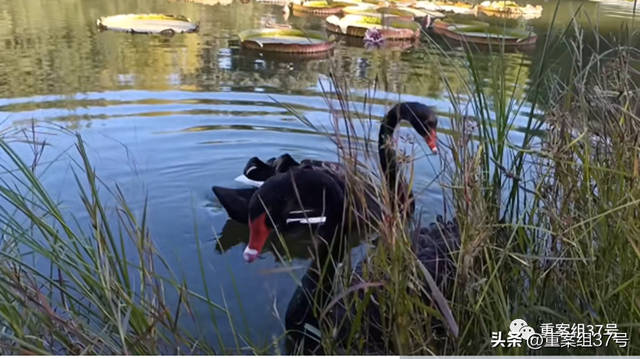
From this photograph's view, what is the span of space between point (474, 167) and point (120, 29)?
7184 mm

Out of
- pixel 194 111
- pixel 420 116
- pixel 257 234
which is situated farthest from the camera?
pixel 194 111

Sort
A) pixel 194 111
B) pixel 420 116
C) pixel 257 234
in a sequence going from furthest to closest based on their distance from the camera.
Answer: pixel 194 111 → pixel 420 116 → pixel 257 234

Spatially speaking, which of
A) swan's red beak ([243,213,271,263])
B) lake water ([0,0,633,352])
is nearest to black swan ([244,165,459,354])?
swan's red beak ([243,213,271,263])

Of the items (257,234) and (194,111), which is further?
(194,111)

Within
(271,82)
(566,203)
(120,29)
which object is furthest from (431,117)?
(120,29)

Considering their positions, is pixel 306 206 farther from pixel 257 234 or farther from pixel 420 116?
pixel 420 116

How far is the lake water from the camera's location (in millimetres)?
2211

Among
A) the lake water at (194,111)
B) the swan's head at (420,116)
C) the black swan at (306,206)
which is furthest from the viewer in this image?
the swan's head at (420,116)

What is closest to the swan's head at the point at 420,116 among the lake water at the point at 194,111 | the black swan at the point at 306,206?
the lake water at the point at 194,111

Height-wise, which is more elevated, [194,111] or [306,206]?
[306,206]

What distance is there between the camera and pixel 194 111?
14.5 feet

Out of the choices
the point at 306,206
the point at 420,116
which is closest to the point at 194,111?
the point at 420,116

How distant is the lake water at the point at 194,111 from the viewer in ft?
7.25

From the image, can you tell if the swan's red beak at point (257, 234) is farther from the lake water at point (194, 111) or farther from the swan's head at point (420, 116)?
the swan's head at point (420, 116)
